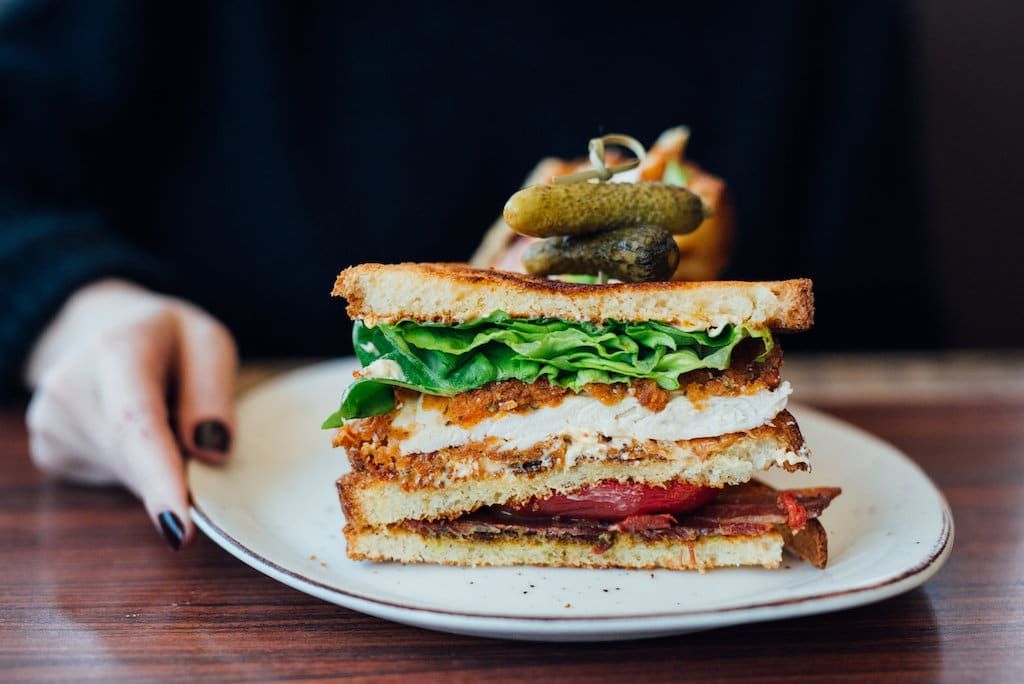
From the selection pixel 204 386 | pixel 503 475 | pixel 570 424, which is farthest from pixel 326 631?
pixel 204 386

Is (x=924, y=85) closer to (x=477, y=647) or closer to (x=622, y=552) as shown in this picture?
(x=622, y=552)

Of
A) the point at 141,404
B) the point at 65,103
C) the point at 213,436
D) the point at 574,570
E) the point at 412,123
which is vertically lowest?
the point at 574,570

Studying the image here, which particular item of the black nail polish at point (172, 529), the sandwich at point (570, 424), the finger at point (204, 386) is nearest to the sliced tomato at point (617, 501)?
the sandwich at point (570, 424)

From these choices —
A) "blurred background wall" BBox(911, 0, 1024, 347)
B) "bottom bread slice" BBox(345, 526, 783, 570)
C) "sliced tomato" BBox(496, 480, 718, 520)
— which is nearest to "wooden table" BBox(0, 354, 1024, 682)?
"bottom bread slice" BBox(345, 526, 783, 570)

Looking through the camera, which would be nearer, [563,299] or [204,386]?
[563,299]

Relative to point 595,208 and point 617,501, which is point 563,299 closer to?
point 595,208

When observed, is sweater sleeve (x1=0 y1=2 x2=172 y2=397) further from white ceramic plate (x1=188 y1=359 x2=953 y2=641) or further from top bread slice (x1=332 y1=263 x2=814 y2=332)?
top bread slice (x1=332 y1=263 x2=814 y2=332)

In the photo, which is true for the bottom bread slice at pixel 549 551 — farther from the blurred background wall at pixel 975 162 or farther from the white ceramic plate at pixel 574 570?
the blurred background wall at pixel 975 162
